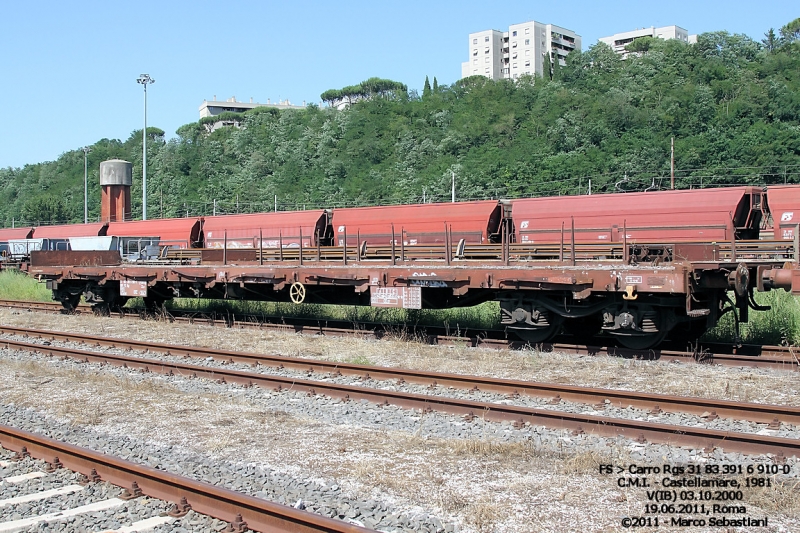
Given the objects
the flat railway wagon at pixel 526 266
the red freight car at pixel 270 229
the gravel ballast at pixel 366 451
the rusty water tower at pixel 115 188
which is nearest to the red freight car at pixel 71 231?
the red freight car at pixel 270 229

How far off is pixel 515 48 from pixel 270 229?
14172 centimetres

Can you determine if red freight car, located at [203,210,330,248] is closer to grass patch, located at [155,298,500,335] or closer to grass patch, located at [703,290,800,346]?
grass patch, located at [155,298,500,335]

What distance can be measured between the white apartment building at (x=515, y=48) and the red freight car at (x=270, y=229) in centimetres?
13372

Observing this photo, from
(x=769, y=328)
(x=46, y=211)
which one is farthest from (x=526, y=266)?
(x=46, y=211)

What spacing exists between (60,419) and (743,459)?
303 inches

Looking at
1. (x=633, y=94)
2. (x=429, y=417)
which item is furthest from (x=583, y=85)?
(x=429, y=417)

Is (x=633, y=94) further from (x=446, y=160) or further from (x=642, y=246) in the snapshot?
(x=642, y=246)

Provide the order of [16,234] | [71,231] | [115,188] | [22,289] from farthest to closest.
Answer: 1. [115,188]
2. [16,234]
3. [71,231]
4. [22,289]

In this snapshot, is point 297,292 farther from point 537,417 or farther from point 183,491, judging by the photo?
point 183,491

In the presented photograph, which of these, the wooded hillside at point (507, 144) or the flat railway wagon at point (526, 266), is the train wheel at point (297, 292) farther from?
the wooded hillside at point (507, 144)

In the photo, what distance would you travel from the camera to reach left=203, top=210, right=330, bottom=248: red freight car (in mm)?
26734

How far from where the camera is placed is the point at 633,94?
7231cm

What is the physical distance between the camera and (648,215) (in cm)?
2073

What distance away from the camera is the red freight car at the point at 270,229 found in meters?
26.7
